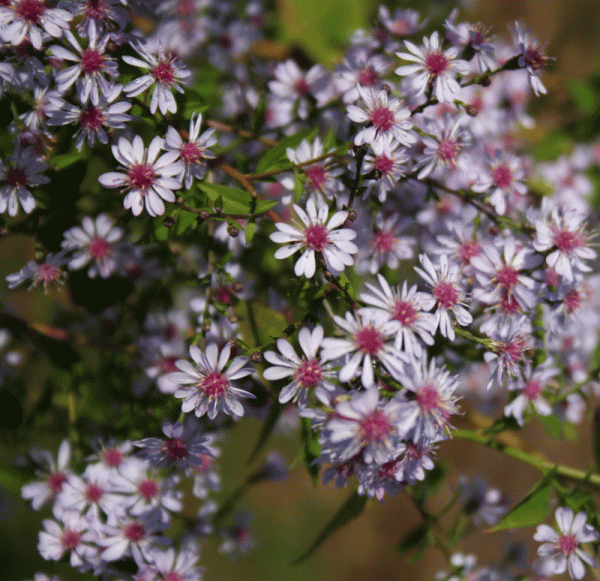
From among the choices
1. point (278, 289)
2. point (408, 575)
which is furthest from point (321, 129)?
point (408, 575)

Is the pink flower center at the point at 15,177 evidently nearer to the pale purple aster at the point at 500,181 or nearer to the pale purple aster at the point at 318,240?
the pale purple aster at the point at 318,240

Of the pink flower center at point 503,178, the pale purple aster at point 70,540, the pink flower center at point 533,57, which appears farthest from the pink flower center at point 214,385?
the pink flower center at point 533,57

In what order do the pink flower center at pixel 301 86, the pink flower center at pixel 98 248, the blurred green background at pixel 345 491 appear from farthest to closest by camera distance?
1. the blurred green background at pixel 345 491
2. the pink flower center at pixel 301 86
3. the pink flower center at pixel 98 248

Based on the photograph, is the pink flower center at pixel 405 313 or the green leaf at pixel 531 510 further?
the green leaf at pixel 531 510

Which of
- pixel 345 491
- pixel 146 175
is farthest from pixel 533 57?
pixel 345 491

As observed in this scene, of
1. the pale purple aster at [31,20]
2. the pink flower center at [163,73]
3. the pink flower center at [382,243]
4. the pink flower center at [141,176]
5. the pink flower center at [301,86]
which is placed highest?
the pink flower center at [301,86]

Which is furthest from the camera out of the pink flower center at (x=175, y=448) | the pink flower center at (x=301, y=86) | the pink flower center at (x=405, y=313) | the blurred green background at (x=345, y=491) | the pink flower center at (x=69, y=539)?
the blurred green background at (x=345, y=491)

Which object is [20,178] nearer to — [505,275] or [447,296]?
[447,296]
